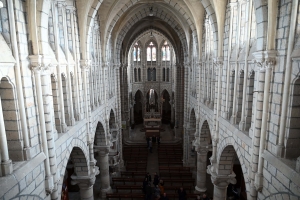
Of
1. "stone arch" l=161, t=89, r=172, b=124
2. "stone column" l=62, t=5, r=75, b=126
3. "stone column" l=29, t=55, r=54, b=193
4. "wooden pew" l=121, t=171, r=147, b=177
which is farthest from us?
"stone arch" l=161, t=89, r=172, b=124

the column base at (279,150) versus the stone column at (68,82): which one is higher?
the stone column at (68,82)

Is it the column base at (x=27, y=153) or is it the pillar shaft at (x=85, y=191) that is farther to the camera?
the pillar shaft at (x=85, y=191)

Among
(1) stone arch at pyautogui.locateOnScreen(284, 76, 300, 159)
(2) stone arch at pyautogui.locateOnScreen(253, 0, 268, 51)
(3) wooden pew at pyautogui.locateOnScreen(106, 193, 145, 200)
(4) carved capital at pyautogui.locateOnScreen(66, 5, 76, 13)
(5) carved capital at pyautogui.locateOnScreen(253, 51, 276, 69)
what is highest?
(4) carved capital at pyautogui.locateOnScreen(66, 5, 76, 13)

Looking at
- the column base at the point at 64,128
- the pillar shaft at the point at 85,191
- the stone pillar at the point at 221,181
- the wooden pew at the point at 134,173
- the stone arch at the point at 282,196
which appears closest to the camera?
the stone arch at the point at 282,196

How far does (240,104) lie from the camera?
792 cm

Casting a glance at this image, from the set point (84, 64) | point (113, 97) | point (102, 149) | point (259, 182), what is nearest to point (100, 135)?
point (102, 149)

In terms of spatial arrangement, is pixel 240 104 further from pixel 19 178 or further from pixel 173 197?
pixel 173 197

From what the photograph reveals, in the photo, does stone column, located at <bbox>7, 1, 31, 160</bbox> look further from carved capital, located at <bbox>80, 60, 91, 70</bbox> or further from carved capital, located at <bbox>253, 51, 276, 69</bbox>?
carved capital, located at <bbox>253, 51, 276, 69</bbox>

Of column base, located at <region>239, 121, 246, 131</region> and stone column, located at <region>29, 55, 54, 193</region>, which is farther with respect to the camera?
column base, located at <region>239, 121, 246, 131</region>

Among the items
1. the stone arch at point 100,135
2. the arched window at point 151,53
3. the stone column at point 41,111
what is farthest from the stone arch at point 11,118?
the arched window at point 151,53

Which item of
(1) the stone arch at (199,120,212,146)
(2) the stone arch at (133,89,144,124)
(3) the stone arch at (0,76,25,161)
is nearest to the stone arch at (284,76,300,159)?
Result: (3) the stone arch at (0,76,25,161)

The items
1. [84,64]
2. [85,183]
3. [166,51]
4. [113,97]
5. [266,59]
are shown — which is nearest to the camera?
[266,59]

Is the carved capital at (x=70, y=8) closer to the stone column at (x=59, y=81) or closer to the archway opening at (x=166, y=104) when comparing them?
the stone column at (x=59, y=81)

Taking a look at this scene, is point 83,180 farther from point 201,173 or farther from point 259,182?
point 201,173
